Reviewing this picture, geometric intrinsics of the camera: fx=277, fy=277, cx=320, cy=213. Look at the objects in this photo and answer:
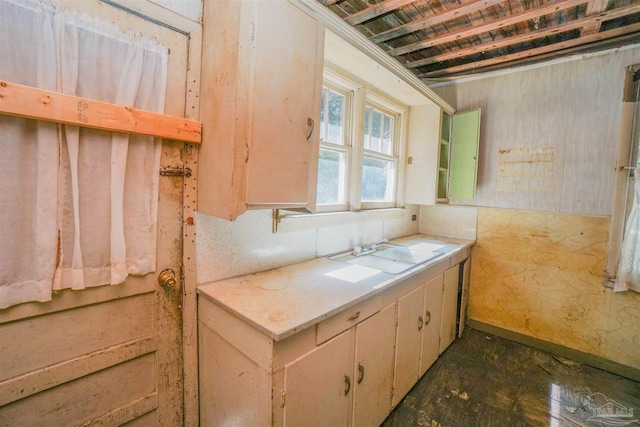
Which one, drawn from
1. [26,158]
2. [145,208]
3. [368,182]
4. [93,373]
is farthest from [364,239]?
[26,158]

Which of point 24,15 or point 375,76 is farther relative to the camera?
point 375,76

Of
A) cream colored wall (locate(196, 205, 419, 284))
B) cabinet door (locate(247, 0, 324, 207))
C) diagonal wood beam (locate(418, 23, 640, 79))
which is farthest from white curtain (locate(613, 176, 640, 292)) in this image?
cabinet door (locate(247, 0, 324, 207))

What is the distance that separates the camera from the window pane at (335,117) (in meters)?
2.29

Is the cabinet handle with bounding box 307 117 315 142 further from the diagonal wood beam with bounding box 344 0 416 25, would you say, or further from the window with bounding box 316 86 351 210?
the diagonal wood beam with bounding box 344 0 416 25

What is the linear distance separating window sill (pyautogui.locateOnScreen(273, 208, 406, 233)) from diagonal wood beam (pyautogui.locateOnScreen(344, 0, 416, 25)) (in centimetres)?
144

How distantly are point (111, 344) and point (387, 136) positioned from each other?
281 centimetres

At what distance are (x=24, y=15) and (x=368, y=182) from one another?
94.7 inches

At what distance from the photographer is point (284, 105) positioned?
1290 millimetres

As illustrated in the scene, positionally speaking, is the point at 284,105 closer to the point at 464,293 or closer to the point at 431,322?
the point at 431,322

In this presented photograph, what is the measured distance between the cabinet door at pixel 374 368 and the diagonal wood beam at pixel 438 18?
2001 millimetres

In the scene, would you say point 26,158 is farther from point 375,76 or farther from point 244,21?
point 375,76

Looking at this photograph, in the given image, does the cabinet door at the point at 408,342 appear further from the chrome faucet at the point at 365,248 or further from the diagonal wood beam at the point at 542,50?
the diagonal wood beam at the point at 542,50

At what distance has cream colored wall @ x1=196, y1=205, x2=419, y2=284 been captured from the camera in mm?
1489

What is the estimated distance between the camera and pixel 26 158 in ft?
3.29
